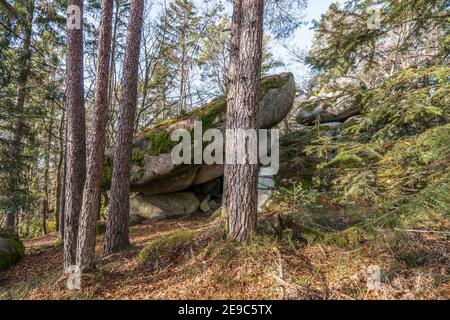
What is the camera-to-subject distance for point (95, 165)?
4.06 meters

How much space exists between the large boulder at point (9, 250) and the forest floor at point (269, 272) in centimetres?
282

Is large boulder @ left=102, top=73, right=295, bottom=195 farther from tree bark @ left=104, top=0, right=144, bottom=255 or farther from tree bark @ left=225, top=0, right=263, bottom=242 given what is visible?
tree bark @ left=225, top=0, right=263, bottom=242

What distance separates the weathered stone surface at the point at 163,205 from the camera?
8.75 meters

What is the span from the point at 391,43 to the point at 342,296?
16520 mm

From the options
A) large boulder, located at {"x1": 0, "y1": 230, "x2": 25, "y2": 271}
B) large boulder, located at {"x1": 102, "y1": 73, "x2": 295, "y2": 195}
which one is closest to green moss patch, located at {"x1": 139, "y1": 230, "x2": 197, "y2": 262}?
large boulder, located at {"x1": 102, "y1": 73, "x2": 295, "y2": 195}

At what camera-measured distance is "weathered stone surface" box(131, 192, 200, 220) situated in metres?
8.75

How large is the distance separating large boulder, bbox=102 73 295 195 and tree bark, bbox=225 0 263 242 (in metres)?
4.41

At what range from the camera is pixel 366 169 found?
3.86 metres

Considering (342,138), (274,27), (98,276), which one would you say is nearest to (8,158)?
(98,276)

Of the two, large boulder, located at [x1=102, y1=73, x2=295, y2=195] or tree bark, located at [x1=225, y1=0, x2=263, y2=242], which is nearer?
tree bark, located at [x1=225, y1=0, x2=263, y2=242]

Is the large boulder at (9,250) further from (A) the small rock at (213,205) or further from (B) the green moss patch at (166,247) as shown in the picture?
(A) the small rock at (213,205)

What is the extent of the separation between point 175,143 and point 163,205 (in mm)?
2421
